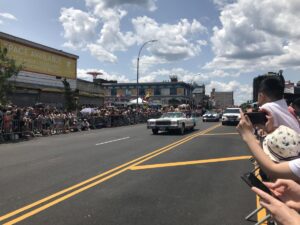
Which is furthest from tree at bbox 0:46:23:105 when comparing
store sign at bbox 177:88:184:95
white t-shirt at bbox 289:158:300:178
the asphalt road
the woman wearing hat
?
store sign at bbox 177:88:184:95

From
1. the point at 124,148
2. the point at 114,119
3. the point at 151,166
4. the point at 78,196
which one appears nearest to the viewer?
the point at 78,196

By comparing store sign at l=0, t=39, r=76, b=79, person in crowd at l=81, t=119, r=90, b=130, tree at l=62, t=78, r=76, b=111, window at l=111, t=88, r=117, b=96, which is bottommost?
person in crowd at l=81, t=119, r=90, b=130

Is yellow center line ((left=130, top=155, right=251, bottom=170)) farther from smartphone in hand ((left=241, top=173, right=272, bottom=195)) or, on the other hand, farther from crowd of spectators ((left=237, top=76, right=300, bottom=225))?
smartphone in hand ((left=241, top=173, right=272, bottom=195))

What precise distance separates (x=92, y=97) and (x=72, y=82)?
7.20 m

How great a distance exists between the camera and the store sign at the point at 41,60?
37375 millimetres

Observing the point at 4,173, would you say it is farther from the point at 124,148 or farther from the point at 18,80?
the point at 18,80

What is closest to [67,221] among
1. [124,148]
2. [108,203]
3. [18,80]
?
[108,203]

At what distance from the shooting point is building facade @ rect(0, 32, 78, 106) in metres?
36.7

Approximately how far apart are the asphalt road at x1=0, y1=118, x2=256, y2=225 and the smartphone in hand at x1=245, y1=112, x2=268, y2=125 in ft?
8.90

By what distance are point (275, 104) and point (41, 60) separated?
134ft

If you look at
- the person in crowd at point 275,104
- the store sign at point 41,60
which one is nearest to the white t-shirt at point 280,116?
the person in crowd at point 275,104

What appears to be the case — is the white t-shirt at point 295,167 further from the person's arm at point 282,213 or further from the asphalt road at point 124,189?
the asphalt road at point 124,189

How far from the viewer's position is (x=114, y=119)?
115 ft

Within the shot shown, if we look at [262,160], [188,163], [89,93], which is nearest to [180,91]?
[89,93]
